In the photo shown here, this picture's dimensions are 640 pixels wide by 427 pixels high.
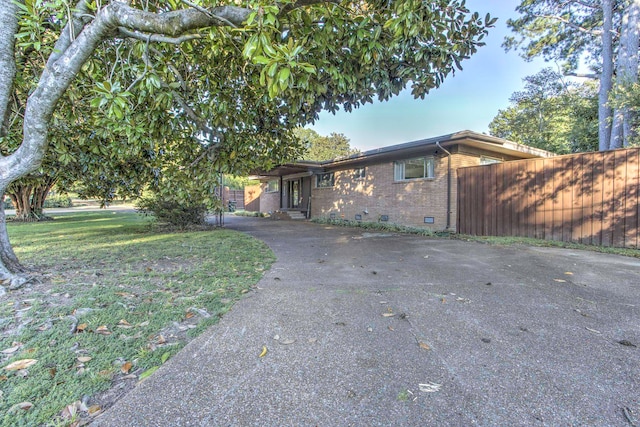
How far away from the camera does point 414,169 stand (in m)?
11.1

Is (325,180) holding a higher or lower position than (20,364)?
higher

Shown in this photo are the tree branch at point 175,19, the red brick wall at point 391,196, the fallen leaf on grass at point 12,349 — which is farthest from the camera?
the red brick wall at point 391,196

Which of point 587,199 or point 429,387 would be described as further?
point 587,199

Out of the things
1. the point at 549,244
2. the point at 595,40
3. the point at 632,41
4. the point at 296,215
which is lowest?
the point at 549,244

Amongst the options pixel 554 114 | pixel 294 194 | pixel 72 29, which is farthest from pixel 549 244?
pixel 554 114

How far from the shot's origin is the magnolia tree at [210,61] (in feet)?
10.2

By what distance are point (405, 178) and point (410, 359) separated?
9883 millimetres

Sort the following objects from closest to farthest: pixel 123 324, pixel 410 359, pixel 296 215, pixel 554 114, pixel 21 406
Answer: pixel 21 406 → pixel 410 359 → pixel 123 324 → pixel 296 215 → pixel 554 114

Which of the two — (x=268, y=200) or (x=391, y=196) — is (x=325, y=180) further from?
(x=268, y=200)

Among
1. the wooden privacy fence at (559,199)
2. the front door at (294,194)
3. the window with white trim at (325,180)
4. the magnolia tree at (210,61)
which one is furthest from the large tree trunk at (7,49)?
the front door at (294,194)

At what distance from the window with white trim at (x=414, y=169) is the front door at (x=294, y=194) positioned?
764 cm

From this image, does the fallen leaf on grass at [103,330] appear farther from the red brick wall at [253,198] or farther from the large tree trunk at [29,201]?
the red brick wall at [253,198]

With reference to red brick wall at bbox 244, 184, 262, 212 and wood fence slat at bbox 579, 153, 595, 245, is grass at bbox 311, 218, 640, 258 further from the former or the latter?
red brick wall at bbox 244, 184, 262, 212

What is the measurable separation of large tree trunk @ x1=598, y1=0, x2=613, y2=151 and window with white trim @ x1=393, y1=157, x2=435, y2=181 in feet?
24.1
